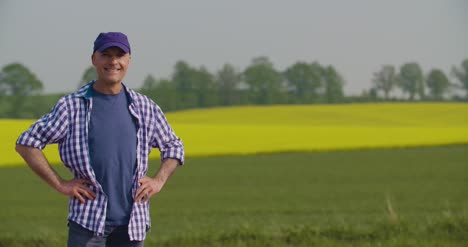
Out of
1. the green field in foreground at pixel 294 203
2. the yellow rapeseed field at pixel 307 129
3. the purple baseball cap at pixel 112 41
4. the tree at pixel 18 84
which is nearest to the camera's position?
the purple baseball cap at pixel 112 41

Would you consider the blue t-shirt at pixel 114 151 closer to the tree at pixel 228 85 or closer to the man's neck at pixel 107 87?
the man's neck at pixel 107 87

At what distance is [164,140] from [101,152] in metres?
0.35

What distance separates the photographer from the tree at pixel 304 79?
113 ft

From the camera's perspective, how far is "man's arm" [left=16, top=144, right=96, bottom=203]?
3680 mm

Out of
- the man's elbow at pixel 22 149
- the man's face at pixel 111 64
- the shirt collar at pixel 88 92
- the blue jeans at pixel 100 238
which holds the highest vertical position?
the man's face at pixel 111 64

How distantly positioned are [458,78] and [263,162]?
18030 mm

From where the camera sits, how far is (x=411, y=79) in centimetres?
3503

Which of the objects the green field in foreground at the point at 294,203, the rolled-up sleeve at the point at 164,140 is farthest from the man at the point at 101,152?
the green field in foreground at the point at 294,203

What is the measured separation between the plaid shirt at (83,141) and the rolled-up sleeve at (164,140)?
58 millimetres

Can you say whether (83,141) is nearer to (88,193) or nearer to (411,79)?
(88,193)

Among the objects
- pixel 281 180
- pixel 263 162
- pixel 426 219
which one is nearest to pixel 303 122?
pixel 263 162

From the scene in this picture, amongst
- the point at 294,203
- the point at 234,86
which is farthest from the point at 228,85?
the point at 294,203

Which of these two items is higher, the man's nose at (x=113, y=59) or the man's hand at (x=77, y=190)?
the man's nose at (x=113, y=59)

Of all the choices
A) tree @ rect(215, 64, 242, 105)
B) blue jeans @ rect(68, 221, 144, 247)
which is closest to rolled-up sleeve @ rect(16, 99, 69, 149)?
blue jeans @ rect(68, 221, 144, 247)
